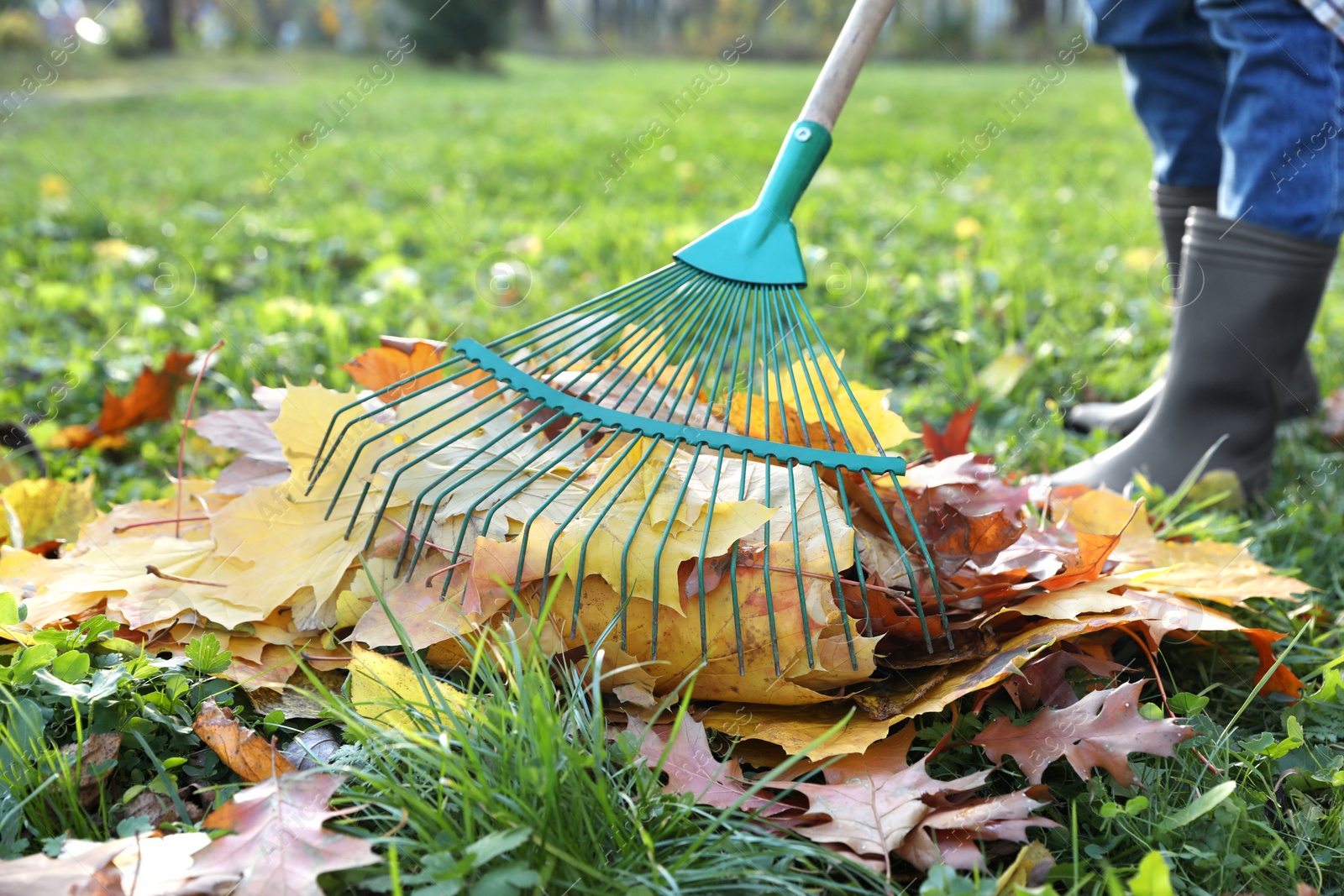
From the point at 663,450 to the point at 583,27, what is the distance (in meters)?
20.1

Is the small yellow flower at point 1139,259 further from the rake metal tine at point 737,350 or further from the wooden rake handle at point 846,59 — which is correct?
the rake metal tine at point 737,350

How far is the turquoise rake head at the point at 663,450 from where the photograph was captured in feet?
3.95

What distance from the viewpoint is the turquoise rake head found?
120cm

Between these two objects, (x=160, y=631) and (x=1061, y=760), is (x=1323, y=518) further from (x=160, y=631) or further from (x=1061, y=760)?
(x=160, y=631)

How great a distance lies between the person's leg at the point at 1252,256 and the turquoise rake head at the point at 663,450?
2.28ft

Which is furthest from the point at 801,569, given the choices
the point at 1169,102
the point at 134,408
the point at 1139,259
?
the point at 1139,259

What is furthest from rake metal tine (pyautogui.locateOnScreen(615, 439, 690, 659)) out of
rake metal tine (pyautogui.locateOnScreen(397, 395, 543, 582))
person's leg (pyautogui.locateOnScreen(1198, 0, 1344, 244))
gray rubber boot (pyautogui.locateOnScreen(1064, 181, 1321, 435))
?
gray rubber boot (pyautogui.locateOnScreen(1064, 181, 1321, 435))

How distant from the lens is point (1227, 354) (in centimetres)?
185

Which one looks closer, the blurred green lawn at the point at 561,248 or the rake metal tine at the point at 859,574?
the rake metal tine at the point at 859,574

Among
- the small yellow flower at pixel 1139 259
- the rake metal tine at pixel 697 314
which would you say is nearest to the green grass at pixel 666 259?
the small yellow flower at pixel 1139 259

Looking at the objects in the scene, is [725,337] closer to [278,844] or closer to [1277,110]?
[278,844]

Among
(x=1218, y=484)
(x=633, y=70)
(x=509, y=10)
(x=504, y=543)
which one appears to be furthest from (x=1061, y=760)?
(x=509, y=10)

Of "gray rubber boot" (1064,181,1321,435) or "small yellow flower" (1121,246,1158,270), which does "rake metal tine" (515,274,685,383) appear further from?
"small yellow flower" (1121,246,1158,270)

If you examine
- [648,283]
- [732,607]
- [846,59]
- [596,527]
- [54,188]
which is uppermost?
[846,59]
